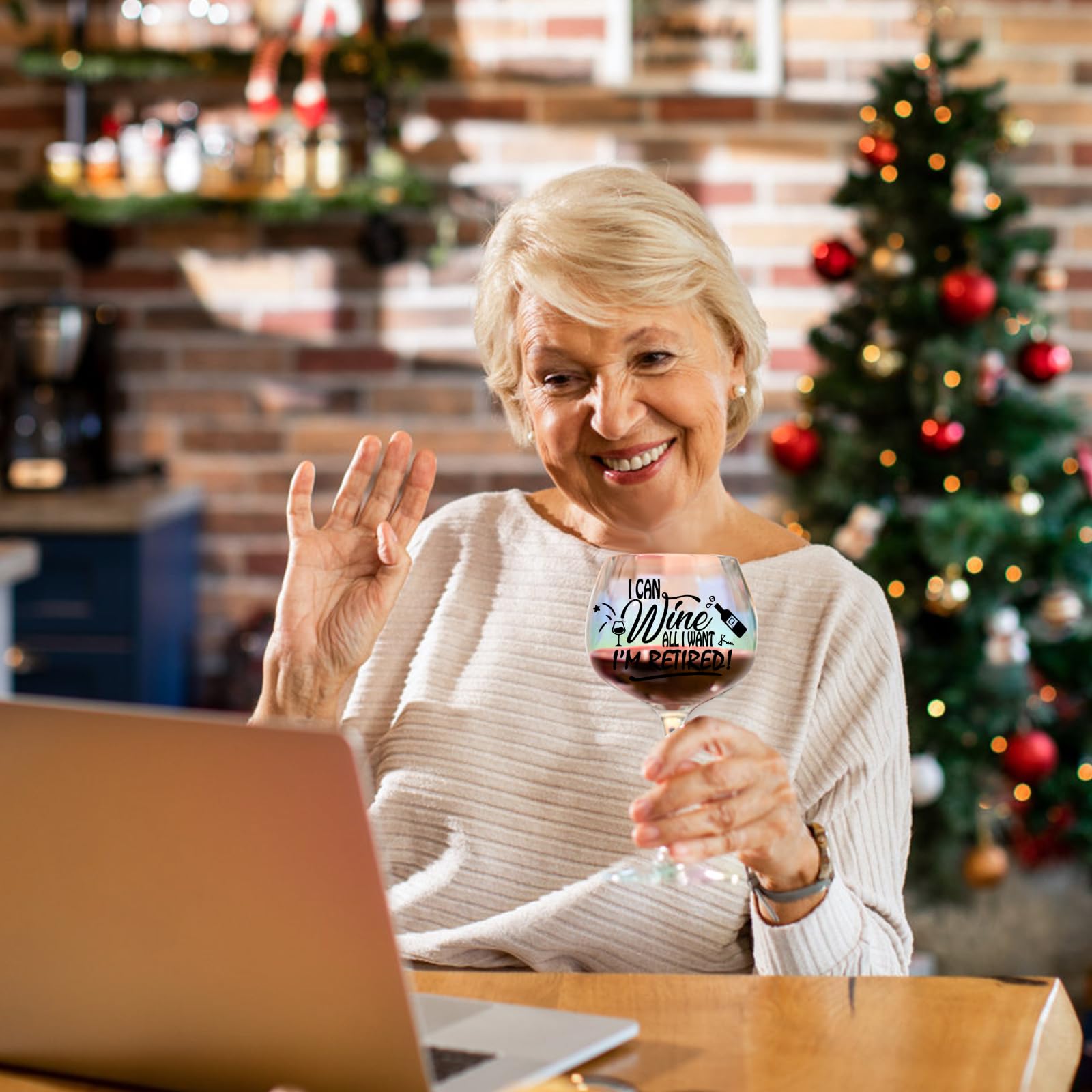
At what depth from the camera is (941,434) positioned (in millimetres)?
2943

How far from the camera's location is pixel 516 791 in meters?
1.43

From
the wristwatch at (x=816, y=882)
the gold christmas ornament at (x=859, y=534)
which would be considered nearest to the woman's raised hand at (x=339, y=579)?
the wristwatch at (x=816, y=882)

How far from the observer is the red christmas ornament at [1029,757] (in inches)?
114

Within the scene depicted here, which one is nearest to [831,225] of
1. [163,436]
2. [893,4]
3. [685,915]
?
[893,4]

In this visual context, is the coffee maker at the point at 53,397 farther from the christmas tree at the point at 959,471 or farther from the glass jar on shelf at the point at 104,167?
the christmas tree at the point at 959,471

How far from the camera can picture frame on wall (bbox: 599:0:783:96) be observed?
355cm

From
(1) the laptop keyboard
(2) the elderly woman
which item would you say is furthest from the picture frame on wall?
(1) the laptop keyboard

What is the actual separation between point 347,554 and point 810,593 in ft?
1.39

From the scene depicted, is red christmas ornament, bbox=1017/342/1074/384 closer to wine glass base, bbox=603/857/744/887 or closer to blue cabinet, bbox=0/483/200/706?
blue cabinet, bbox=0/483/200/706

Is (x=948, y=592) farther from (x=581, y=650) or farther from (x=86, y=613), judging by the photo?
(x=86, y=613)

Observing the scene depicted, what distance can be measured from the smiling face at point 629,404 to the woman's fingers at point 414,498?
139mm

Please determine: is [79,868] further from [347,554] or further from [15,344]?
[15,344]

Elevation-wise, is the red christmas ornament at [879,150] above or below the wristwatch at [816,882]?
above

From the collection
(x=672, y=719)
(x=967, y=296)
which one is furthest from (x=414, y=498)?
(x=967, y=296)
